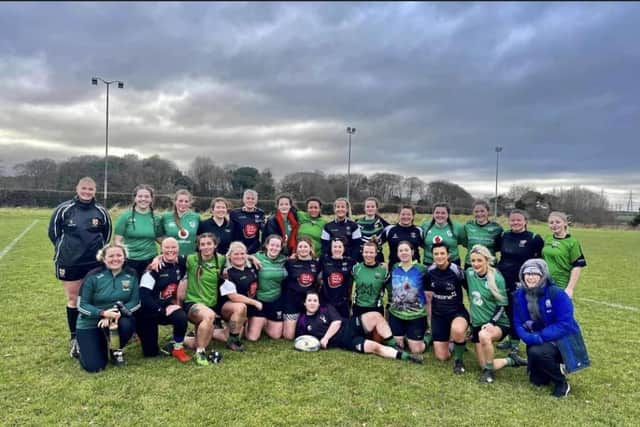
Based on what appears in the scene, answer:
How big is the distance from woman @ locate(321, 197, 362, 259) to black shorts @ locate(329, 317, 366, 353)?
98cm

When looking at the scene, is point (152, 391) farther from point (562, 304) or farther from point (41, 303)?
point (41, 303)

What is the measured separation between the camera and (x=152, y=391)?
3.73 metres

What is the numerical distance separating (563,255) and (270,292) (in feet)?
10.8

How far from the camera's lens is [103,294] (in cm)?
422

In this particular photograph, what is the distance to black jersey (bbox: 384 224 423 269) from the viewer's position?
555cm

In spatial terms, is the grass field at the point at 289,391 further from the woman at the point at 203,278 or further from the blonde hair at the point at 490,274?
the blonde hair at the point at 490,274

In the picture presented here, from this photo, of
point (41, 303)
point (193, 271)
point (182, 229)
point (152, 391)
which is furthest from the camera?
point (41, 303)

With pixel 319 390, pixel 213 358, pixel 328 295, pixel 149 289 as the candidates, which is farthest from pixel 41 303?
pixel 319 390

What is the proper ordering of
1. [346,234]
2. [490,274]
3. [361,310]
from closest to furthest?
1. [490,274]
2. [361,310]
3. [346,234]

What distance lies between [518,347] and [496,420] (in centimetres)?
192

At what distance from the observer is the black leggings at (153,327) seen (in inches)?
175

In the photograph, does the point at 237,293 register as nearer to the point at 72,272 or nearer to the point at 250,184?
the point at 72,272

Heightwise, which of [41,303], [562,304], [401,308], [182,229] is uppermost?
[182,229]

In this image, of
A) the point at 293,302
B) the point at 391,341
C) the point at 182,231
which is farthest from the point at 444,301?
the point at 182,231
